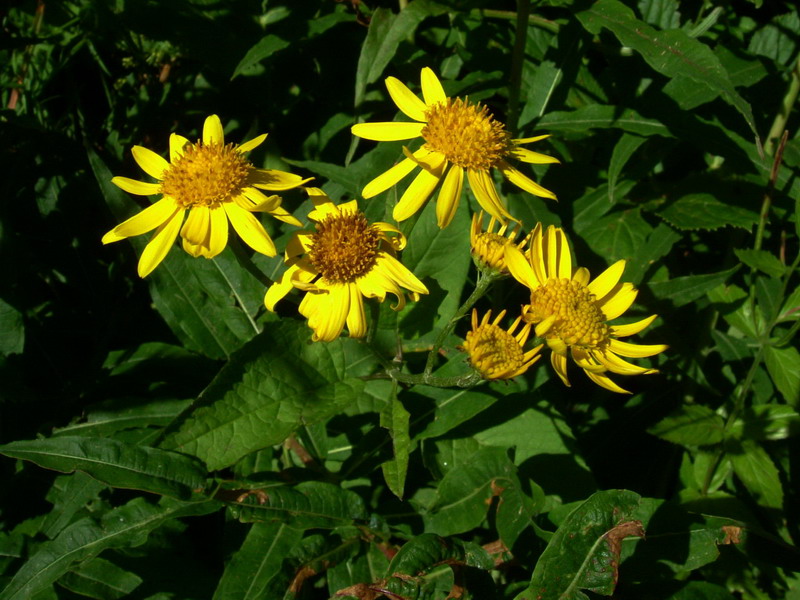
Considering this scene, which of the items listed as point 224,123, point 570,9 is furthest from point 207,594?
point 570,9

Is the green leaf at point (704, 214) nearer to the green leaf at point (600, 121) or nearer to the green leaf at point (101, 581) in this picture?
the green leaf at point (600, 121)

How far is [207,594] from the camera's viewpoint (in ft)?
7.18

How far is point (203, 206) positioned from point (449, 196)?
0.67m

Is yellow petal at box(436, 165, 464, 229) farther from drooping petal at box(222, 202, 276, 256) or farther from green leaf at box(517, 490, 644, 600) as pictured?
green leaf at box(517, 490, 644, 600)

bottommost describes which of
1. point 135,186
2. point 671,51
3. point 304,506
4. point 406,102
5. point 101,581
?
point 101,581

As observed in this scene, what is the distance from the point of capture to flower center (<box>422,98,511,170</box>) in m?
1.97

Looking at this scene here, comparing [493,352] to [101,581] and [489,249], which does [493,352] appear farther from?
[101,581]

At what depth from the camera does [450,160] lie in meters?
2.00

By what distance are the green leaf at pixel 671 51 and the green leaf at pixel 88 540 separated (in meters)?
1.73

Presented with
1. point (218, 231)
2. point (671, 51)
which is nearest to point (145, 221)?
point (218, 231)

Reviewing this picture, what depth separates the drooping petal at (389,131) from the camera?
2.06m

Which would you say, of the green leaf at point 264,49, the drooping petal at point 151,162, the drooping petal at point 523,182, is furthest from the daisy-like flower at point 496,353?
the green leaf at point 264,49

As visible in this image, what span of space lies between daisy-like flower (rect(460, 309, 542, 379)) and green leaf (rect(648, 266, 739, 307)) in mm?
703

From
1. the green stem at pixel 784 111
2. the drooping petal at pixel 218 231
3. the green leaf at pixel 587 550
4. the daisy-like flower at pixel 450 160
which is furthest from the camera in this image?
the green stem at pixel 784 111
